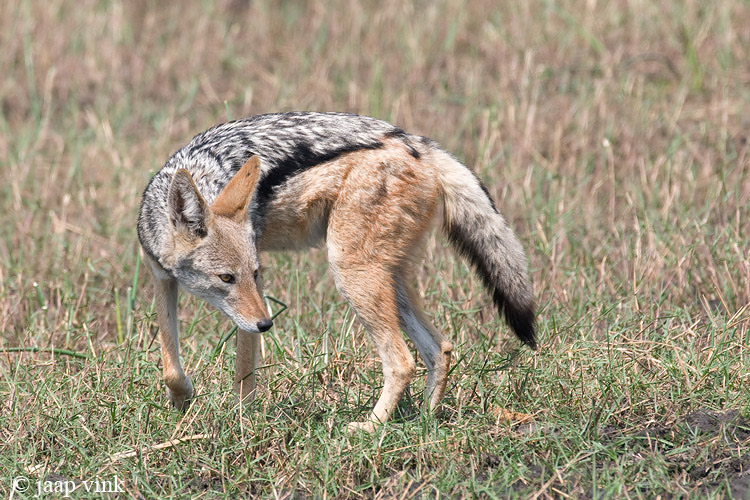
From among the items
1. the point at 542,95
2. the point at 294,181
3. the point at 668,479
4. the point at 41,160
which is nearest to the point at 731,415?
the point at 668,479

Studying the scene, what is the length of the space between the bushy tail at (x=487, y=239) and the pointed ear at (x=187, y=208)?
1.28 m

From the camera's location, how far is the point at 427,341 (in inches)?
185

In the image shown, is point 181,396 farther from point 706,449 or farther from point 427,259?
point 706,449

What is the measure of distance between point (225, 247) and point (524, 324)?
5.08 feet

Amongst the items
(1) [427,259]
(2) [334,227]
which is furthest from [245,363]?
(1) [427,259]

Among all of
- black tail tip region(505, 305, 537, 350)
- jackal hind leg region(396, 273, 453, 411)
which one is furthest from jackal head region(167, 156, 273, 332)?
black tail tip region(505, 305, 537, 350)

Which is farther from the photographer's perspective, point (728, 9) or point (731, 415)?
point (728, 9)

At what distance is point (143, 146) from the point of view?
331 inches

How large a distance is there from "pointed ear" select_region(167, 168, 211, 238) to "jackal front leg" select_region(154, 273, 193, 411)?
453mm

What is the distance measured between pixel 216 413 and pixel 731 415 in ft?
7.97

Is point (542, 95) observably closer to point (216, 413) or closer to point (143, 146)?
point (143, 146)

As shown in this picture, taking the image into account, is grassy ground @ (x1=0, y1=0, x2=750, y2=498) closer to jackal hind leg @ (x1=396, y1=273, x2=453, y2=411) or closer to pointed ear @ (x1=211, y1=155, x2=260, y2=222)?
jackal hind leg @ (x1=396, y1=273, x2=453, y2=411)

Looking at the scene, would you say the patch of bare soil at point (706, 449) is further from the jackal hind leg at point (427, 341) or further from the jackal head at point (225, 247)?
the jackal head at point (225, 247)

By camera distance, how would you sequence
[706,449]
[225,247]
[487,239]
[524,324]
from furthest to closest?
1. [487,239]
2. [524,324]
3. [225,247]
4. [706,449]
